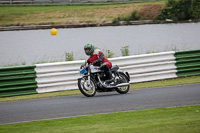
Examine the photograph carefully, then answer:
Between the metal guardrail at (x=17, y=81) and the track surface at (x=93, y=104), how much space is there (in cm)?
141

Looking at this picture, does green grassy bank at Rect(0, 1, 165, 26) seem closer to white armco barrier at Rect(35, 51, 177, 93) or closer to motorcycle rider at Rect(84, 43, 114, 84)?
white armco barrier at Rect(35, 51, 177, 93)

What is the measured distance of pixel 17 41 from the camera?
76.2ft

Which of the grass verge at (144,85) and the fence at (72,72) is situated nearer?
the grass verge at (144,85)

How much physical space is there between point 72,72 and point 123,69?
1787 millimetres

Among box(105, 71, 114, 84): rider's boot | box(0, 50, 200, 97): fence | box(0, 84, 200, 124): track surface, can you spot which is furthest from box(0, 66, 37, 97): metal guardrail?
box(105, 71, 114, 84): rider's boot

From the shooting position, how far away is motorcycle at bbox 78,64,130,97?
11.1 m

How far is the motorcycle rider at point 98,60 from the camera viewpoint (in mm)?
11211

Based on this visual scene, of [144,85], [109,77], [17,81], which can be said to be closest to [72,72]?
[17,81]

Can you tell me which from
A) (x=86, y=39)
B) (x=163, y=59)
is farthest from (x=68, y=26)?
(x=163, y=59)

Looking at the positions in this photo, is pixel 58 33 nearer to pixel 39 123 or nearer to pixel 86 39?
pixel 86 39

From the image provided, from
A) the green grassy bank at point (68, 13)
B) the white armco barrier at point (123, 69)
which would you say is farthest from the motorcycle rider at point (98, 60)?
the green grassy bank at point (68, 13)

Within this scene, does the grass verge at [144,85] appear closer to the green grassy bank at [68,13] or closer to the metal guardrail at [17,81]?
the metal guardrail at [17,81]

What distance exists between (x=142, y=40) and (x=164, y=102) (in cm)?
1445

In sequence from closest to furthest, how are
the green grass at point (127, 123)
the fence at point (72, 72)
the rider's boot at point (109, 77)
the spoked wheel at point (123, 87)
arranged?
1. the green grass at point (127, 123)
2. the rider's boot at point (109, 77)
3. the spoked wheel at point (123, 87)
4. the fence at point (72, 72)
